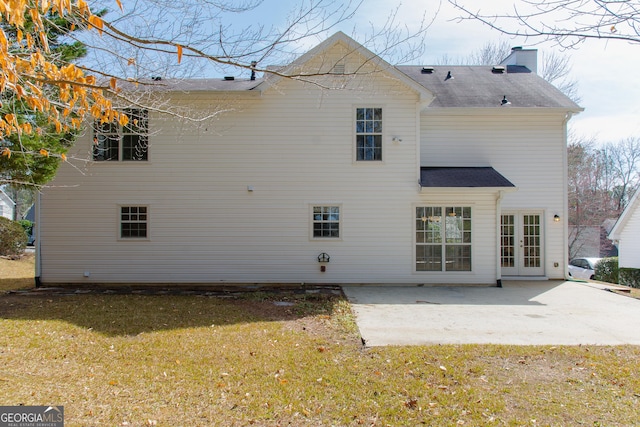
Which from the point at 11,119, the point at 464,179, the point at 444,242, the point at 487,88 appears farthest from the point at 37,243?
the point at 487,88

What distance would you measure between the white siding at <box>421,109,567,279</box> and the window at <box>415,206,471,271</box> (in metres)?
1.83

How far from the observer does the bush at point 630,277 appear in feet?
57.8

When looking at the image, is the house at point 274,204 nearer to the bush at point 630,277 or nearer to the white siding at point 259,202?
the white siding at point 259,202

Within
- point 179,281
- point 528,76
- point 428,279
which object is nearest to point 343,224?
point 428,279

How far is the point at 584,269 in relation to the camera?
66.4 ft

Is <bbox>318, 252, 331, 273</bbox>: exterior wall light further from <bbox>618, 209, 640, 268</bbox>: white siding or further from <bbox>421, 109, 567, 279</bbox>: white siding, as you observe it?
<bbox>618, 209, 640, 268</bbox>: white siding

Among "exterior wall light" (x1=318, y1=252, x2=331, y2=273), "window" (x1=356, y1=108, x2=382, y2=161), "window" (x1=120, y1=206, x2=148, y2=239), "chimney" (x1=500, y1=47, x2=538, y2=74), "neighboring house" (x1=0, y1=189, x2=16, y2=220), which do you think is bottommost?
"exterior wall light" (x1=318, y1=252, x2=331, y2=273)

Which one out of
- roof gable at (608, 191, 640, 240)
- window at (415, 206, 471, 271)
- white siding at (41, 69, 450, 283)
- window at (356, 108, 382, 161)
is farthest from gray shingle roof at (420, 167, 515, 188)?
roof gable at (608, 191, 640, 240)

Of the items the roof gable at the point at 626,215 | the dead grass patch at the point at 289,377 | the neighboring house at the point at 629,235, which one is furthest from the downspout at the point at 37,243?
the roof gable at the point at 626,215

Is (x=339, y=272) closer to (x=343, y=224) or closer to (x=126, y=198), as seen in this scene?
(x=343, y=224)

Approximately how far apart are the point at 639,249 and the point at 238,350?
21.3m

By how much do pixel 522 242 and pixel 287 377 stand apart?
1068cm

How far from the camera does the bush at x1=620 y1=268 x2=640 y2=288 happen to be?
17.6m

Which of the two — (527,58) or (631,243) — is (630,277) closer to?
(631,243)
